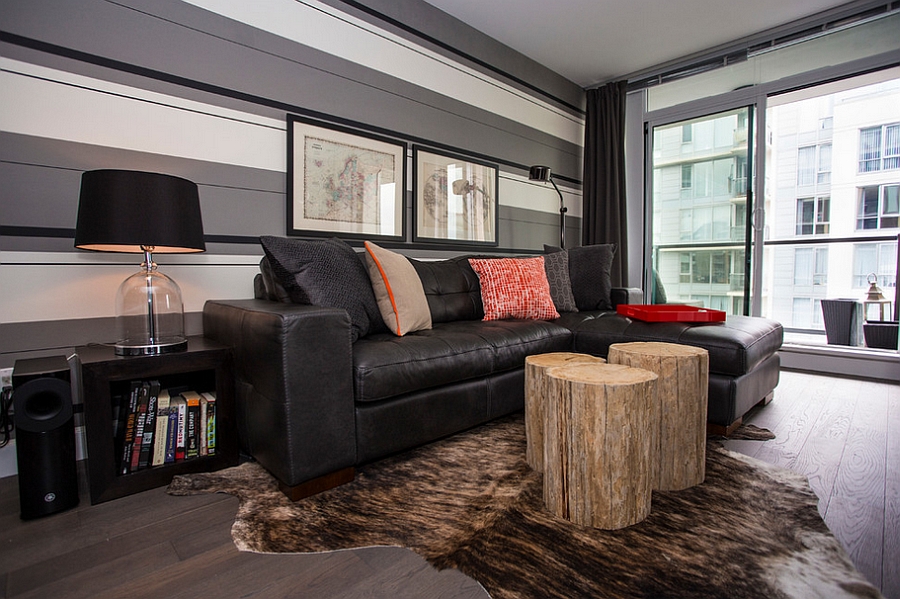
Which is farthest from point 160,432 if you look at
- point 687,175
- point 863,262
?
point 863,262

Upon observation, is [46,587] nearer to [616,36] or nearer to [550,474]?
[550,474]

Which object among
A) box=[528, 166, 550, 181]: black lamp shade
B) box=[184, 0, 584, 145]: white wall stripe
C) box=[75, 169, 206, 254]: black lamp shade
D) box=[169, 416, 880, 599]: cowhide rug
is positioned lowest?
box=[169, 416, 880, 599]: cowhide rug

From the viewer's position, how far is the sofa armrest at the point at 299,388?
5.06 feet

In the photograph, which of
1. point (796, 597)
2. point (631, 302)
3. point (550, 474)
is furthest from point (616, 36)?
point (796, 597)

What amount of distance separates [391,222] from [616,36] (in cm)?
252

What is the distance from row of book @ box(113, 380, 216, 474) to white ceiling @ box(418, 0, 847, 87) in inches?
120

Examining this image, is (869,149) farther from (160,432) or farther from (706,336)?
(160,432)

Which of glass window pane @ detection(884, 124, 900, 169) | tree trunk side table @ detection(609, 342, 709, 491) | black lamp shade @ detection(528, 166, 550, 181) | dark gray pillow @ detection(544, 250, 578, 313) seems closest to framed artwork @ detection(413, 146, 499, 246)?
black lamp shade @ detection(528, 166, 550, 181)

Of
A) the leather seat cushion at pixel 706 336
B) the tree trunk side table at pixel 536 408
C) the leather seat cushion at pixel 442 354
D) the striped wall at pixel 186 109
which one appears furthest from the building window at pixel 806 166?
the tree trunk side table at pixel 536 408

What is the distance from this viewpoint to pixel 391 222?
3090 millimetres

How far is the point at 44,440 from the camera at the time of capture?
58.6 inches

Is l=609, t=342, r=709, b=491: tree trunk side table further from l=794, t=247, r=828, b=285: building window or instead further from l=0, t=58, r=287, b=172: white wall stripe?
l=794, t=247, r=828, b=285: building window

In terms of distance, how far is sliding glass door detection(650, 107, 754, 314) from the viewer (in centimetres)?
408

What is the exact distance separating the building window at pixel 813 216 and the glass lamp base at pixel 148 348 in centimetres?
556
